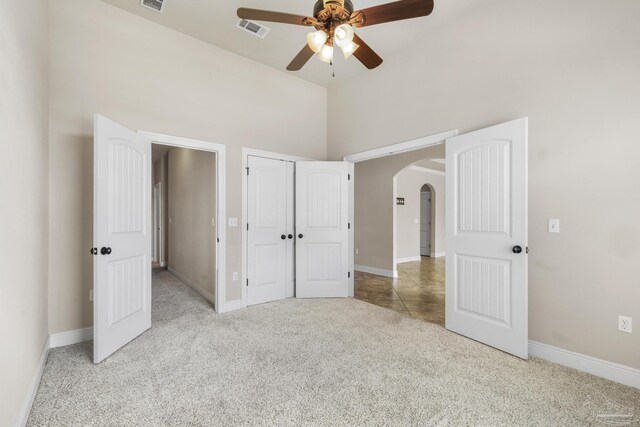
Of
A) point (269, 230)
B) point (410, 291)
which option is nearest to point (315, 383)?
point (269, 230)

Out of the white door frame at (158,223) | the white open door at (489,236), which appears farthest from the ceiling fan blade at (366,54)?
the white door frame at (158,223)

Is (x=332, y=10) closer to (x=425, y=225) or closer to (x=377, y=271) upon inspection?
(x=377, y=271)

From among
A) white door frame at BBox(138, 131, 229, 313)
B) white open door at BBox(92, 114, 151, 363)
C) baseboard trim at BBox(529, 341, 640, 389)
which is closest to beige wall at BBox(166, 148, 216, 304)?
white door frame at BBox(138, 131, 229, 313)

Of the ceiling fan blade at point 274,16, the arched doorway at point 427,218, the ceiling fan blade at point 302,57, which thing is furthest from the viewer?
the arched doorway at point 427,218

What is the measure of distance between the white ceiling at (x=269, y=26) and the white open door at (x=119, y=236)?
54.5 inches

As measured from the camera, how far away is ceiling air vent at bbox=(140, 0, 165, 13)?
2834 mm

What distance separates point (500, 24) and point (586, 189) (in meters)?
1.71

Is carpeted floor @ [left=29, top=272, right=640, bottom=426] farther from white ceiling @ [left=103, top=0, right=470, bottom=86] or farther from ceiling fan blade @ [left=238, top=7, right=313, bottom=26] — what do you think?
white ceiling @ [left=103, top=0, right=470, bottom=86]

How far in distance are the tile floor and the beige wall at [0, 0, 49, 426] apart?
342 centimetres

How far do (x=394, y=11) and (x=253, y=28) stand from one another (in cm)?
199

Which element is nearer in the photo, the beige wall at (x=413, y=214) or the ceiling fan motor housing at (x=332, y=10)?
the ceiling fan motor housing at (x=332, y=10)

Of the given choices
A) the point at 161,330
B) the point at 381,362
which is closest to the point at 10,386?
the point at 161,330

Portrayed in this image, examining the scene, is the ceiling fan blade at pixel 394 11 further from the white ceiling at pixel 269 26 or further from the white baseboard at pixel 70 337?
the white baseboard at pixel 70 337

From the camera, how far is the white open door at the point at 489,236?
244 centimetres
